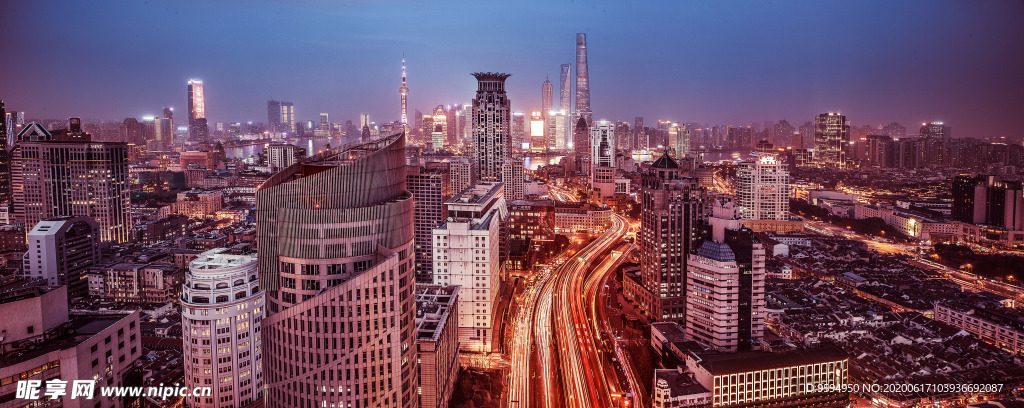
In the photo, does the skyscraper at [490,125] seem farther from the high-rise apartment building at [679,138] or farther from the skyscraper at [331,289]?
the high-rise apartment building at [679,138]

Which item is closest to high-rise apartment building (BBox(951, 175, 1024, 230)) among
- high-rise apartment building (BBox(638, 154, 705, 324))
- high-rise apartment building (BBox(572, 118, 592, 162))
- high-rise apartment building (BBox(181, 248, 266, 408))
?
high-rise apartment building (BBox(638, 154, 705, 324))

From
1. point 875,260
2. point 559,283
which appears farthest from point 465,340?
point 875,260

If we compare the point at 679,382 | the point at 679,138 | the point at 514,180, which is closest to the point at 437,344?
the point at 679,382

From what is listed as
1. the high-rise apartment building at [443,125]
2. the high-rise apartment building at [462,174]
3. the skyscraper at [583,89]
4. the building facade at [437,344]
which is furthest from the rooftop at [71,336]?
the skyscraper at [583,89]

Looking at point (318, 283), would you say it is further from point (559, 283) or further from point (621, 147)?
point (621, 147)

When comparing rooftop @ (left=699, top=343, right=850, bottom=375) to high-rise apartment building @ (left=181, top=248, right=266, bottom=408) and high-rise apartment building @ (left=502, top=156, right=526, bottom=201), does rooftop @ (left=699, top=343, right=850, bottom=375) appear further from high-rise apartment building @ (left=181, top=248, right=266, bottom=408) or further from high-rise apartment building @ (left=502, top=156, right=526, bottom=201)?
high-rise apartment building @ (left=502, top=156, right=526, bottom=201)

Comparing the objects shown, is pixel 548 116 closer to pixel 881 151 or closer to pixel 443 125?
pixel 443 125
